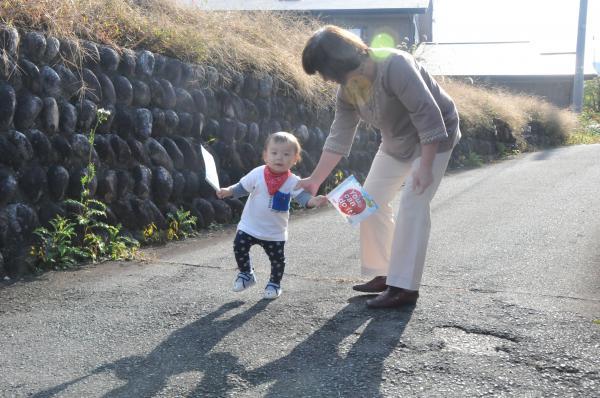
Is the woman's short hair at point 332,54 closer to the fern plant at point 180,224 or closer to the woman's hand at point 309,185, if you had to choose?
the woman's hand at point 309,185

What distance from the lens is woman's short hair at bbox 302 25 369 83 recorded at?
4.17 metres

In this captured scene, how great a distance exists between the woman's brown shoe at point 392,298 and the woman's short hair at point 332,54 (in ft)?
4.41

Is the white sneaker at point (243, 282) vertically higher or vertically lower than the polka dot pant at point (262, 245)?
lower

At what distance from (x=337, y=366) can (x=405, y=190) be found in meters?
1.33

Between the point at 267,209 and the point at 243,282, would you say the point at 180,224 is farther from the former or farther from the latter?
the point at 267,209

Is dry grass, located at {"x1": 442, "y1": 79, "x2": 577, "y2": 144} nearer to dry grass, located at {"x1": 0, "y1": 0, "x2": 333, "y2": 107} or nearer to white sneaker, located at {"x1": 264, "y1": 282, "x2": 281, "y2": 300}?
dry grass, located at {"x1": 0, "y1": 0, "x2": 333, "y2": 107}

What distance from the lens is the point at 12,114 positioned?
5.71 meters

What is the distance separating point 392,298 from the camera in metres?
4.57

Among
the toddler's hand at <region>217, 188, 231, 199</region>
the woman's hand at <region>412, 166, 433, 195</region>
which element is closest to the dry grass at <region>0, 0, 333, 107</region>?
the toddler's hand at <region>217, 188, 231, 199</region>

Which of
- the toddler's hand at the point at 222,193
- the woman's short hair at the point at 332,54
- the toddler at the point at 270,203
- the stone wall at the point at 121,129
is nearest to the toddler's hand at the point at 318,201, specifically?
the toddler at the point at 270,203

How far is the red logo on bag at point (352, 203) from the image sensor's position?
4.45 meters

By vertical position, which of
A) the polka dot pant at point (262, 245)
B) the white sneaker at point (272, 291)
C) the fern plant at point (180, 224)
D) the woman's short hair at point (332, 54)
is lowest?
the fern plant at point (180, 224)

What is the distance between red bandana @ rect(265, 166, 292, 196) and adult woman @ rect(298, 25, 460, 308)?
139 millimetres

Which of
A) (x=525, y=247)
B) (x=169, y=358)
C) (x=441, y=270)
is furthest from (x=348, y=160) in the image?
(x=169, y=358)
